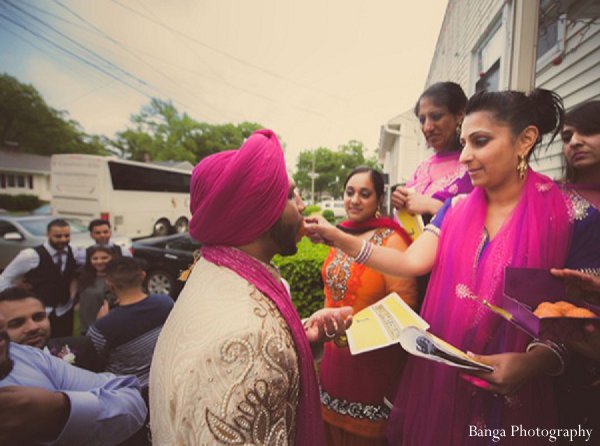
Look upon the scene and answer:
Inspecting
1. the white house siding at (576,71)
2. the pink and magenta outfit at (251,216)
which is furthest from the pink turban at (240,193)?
the white house siding at (576,71)

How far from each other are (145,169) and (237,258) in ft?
51.9

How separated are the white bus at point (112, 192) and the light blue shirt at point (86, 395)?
12505 millimetres

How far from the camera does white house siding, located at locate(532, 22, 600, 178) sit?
307cm

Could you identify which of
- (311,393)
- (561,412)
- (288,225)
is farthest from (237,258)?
(561,412)

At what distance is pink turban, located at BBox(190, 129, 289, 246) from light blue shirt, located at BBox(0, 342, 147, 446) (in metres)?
1.03

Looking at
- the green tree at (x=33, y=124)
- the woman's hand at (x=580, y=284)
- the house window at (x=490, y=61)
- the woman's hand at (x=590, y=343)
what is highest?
the green tree at (x=33, y=124)

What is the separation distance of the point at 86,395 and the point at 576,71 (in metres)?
4.99

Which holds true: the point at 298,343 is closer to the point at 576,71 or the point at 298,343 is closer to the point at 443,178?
the point at 443,178

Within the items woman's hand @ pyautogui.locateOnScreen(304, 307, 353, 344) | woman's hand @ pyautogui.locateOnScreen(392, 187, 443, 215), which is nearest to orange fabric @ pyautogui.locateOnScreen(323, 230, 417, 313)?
woman's hand @ pyautogui.locateOnScreen(392, 187, 443, 215)

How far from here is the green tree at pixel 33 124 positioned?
22341 mm

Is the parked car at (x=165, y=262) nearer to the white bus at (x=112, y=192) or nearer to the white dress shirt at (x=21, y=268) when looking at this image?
the white dress shirt at (x=21, y=268)

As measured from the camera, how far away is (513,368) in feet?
3.85

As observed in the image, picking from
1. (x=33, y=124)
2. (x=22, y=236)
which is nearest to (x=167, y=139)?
(x=33, y=124)

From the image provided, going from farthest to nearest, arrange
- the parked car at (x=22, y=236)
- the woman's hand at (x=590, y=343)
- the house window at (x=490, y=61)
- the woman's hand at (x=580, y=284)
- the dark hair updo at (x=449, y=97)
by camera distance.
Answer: the parked car at (x=22, y=236) < the house window at (x=490, y=61) < the dark hair updo at (x=449, y=97) < the woman's hand at (x=580, y=284) < the woman's hand at (x=590, y=343)
